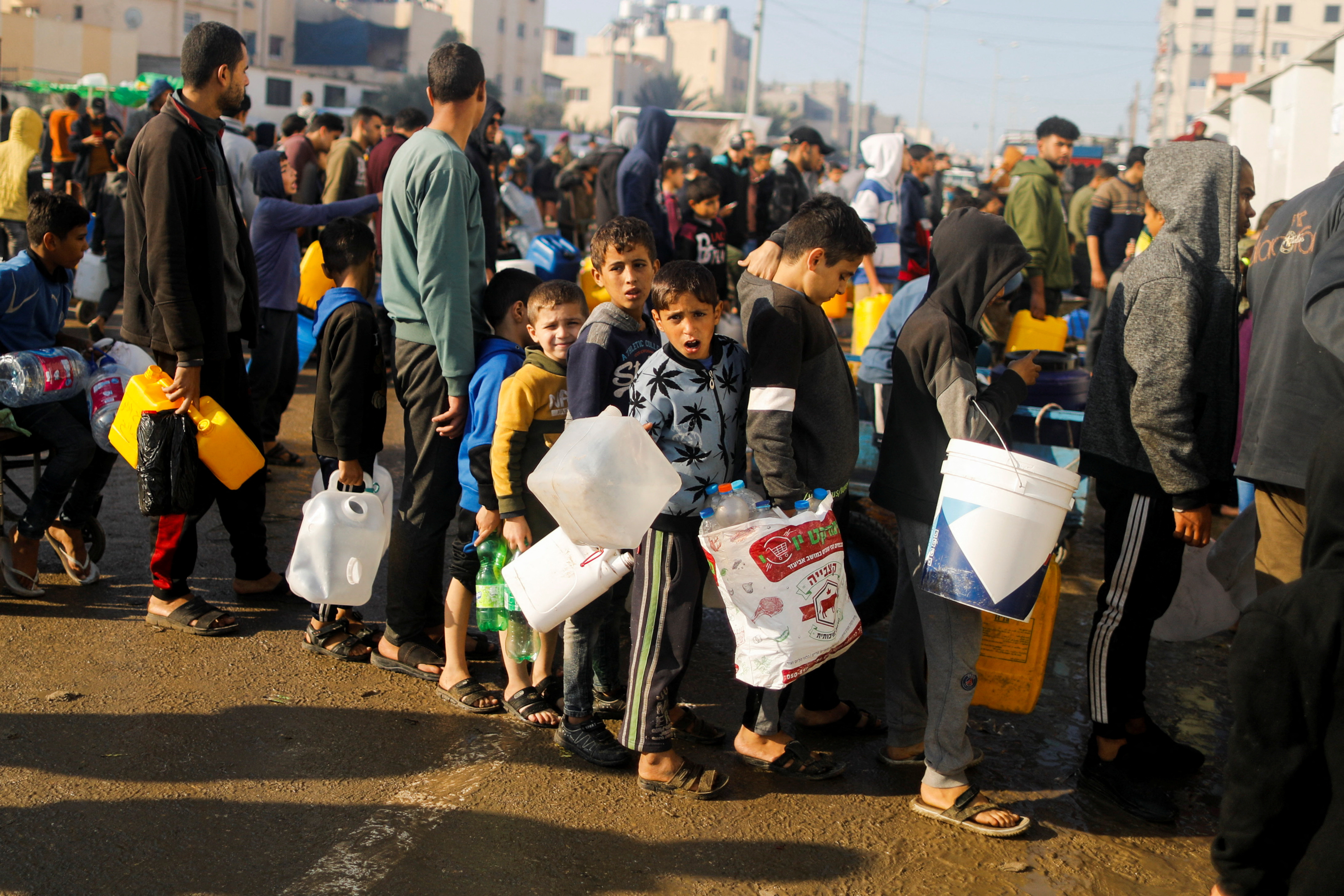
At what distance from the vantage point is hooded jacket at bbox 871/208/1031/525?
324 cm

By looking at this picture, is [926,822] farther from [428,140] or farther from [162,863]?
[428,140]

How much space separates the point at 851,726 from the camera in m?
3.93

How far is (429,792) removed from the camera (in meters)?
3.34

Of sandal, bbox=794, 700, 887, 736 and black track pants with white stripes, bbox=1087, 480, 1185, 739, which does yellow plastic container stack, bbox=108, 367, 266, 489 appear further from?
black track pants with white stripes, bbox=1087, 480, 1185, 739

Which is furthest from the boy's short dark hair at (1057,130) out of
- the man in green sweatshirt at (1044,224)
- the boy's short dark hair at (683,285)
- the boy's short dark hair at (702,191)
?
the boy's short dark hair at (683,285)

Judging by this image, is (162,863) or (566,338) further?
(566,338)

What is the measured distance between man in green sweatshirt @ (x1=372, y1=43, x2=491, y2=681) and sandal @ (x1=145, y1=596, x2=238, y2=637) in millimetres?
718

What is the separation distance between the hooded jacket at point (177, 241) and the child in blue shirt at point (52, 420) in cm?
62

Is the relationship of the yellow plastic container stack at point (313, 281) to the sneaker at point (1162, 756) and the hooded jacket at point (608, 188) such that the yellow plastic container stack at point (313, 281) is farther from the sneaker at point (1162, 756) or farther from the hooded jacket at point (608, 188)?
the sneaker at point (1162, 756)

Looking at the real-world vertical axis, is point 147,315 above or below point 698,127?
below

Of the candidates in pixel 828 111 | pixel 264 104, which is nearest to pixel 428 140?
pixel 264 104

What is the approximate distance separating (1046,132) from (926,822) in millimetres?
7451

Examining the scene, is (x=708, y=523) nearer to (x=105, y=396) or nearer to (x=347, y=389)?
(x=347, y=389)

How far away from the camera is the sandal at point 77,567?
4785 millimetres
